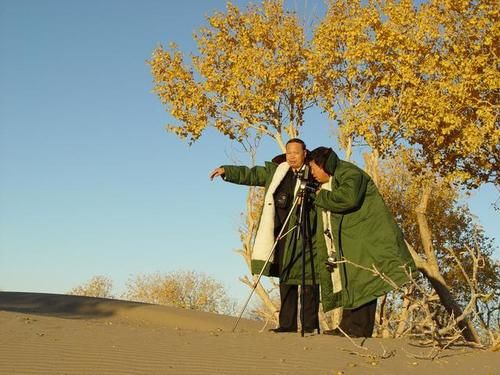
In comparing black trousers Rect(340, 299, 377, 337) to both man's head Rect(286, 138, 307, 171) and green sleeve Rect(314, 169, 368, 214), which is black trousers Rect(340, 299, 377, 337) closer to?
green sleeve Rect(314, 169, 368, 214)

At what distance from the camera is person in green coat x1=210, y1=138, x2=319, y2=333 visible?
316 inches

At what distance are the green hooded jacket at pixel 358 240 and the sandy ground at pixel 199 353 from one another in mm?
637

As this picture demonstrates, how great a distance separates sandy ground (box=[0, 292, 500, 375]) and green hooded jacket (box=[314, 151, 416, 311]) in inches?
25.1

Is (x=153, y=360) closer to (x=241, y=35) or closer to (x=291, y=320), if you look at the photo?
(x=291, y=320)

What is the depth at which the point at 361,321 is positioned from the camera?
7641mm

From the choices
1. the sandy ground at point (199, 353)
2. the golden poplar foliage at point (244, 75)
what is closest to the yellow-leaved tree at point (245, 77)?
the golden poplar foliage at point (244, 75)

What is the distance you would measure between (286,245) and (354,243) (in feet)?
2.74

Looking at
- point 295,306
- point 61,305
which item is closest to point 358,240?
point 295,306

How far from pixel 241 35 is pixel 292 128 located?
118 inches

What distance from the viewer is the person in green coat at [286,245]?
8031mm

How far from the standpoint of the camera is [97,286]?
184ft

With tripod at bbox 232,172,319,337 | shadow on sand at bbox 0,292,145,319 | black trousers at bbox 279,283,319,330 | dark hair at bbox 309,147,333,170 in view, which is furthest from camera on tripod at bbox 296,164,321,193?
shadow on sand at bbox 0,292,145,319

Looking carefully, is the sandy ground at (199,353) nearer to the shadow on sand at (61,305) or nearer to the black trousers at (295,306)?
the black trousers at (295,306)

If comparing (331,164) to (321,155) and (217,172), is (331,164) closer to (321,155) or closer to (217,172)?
(321,155)
